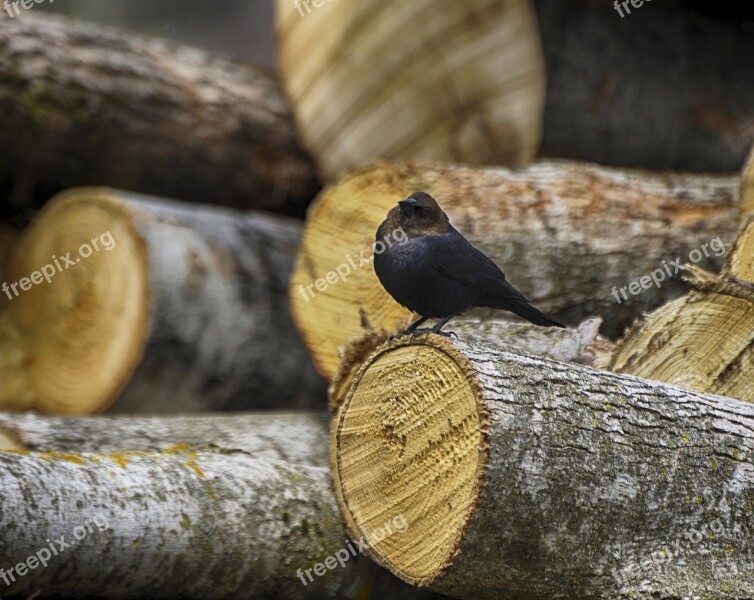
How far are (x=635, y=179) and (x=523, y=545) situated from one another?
175 centimetres

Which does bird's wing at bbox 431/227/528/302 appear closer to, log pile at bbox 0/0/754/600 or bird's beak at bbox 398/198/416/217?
bird's beak at bbox 398/198/416/217

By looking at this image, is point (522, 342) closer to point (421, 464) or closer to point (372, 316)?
point (372, 316)

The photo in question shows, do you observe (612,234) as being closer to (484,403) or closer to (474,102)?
(474,102)

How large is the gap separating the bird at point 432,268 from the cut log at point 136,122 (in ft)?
6.70

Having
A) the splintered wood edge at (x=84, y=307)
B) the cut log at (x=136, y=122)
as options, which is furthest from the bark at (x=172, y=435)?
the cut log at (x=136, y=122)

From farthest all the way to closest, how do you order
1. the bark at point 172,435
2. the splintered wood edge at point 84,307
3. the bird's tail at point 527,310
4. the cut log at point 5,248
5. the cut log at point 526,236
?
the cut log at point 5,248
the splintered wood edge at point 84,307
the cut log at point 526,236
the bark at point 172,435
the bird's tail at point 527,310

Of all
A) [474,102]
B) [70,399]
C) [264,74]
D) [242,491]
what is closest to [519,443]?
[242,491]

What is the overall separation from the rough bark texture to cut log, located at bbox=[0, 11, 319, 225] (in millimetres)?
1336

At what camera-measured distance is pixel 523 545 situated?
6.29 ft

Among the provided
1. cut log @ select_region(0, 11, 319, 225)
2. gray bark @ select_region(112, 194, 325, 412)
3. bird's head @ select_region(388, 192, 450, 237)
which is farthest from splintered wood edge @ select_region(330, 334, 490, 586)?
cut log @ select_region(0, 11, 319, 225)

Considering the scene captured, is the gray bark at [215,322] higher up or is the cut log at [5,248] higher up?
the cut log at [5,248]

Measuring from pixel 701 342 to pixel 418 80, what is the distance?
5.20 feet

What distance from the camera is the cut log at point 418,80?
3412 mm

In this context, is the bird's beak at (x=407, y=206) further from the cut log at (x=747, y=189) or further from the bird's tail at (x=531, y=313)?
the cut log at (x=747, y=189)
